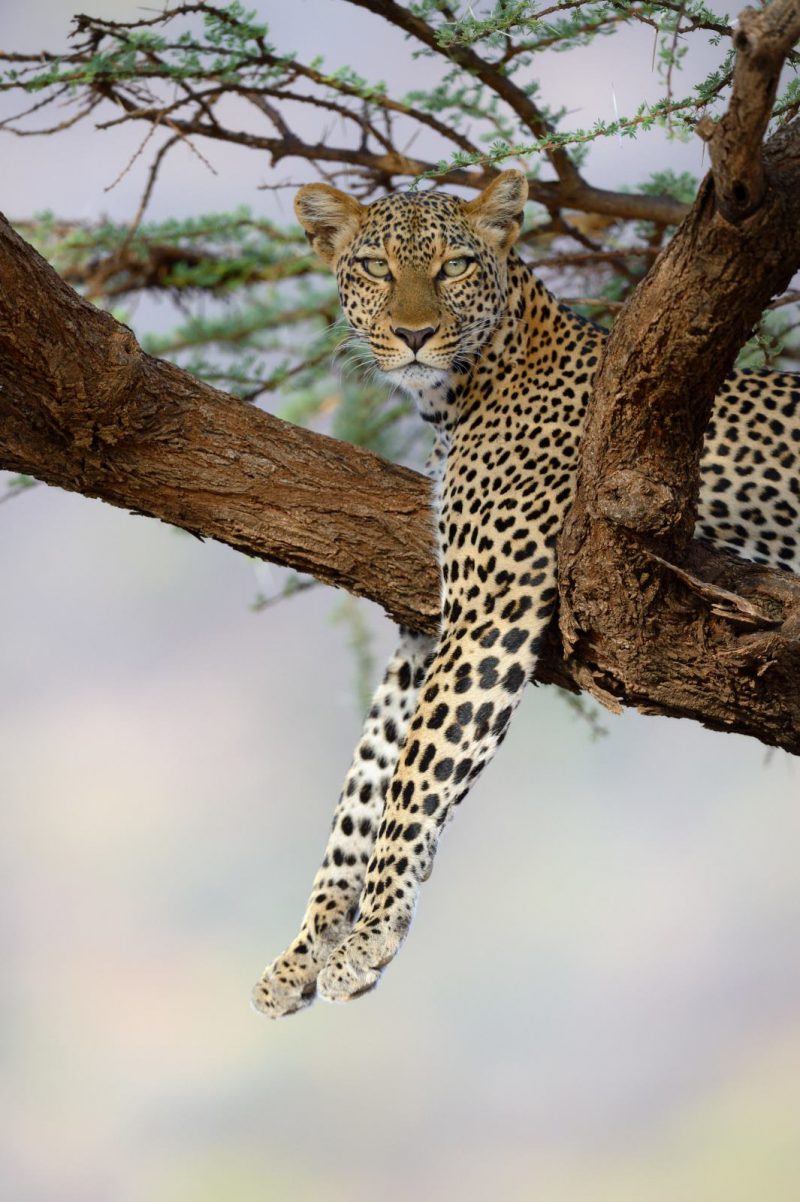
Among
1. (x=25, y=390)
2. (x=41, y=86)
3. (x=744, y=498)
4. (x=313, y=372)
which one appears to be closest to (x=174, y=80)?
(x=41, y=86)

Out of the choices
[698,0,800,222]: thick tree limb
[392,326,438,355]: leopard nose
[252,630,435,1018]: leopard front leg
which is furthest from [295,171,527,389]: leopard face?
[698,0,800,222]: thick tree limb

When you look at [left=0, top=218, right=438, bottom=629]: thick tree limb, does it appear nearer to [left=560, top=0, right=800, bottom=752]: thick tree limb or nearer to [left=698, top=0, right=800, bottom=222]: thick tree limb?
[left=560, top=0, right=800, bottom=752]: thick tree limb

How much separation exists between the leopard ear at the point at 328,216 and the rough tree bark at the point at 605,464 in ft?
2.42

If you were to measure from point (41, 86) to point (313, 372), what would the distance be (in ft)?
7.07

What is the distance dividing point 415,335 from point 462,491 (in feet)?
1.74

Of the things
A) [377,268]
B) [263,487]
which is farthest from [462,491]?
[377,268]

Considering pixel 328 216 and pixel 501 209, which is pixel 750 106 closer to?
pixel 501 209

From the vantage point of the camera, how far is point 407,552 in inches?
209

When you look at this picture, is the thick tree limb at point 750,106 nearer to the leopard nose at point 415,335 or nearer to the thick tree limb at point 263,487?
the thick tree limb at point 263,487

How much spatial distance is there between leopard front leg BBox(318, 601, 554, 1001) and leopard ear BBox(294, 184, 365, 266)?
5.52 ft

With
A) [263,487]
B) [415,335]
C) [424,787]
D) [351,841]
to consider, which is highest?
[415,335]

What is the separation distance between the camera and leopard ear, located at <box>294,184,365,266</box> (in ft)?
18.1

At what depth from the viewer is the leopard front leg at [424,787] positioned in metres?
4.74

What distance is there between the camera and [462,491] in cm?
520
